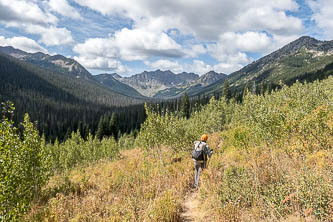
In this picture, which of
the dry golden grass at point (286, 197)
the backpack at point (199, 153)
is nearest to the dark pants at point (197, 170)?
the backpack at point (199, 153)

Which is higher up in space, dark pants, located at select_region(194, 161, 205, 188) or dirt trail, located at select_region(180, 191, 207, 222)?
dark pants, located at select_region(194, 161, 205, 188)

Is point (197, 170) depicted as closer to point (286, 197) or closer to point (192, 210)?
point (192, 210)

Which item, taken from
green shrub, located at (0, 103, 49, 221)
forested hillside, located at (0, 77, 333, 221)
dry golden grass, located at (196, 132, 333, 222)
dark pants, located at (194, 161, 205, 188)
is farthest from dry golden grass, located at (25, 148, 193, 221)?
dry golden grass, located at (196, 132, 333, 222)

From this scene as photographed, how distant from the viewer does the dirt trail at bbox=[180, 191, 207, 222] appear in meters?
6.05

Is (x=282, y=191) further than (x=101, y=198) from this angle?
No

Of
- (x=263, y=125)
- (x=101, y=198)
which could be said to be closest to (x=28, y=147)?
(x=101, y=198)

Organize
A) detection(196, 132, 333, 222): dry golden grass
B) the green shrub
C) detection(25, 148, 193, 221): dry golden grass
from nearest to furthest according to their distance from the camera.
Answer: detection(196, 132, 333, 222): dry golden grass < the green shrub < detection(25, 148, 193, 221): dry golden grass

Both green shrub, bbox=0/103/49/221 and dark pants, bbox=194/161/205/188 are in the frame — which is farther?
dark pants, bbox=194/161/205/188

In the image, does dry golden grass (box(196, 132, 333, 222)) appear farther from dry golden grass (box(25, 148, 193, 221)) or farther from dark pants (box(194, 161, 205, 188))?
dry golden grass (box(25, 148, 193, 221))

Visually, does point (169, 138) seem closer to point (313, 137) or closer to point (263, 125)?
point (263, 125)

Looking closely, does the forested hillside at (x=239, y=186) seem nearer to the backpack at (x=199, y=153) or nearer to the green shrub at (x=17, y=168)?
the green shrub at (x=17, y=168)

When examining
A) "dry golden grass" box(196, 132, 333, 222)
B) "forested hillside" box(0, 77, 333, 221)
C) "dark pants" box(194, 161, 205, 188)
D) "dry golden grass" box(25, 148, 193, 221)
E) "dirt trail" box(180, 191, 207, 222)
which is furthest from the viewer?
"dark pants" box(194, 161, 205, 188)

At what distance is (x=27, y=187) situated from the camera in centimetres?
703

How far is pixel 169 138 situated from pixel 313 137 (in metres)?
10.2
